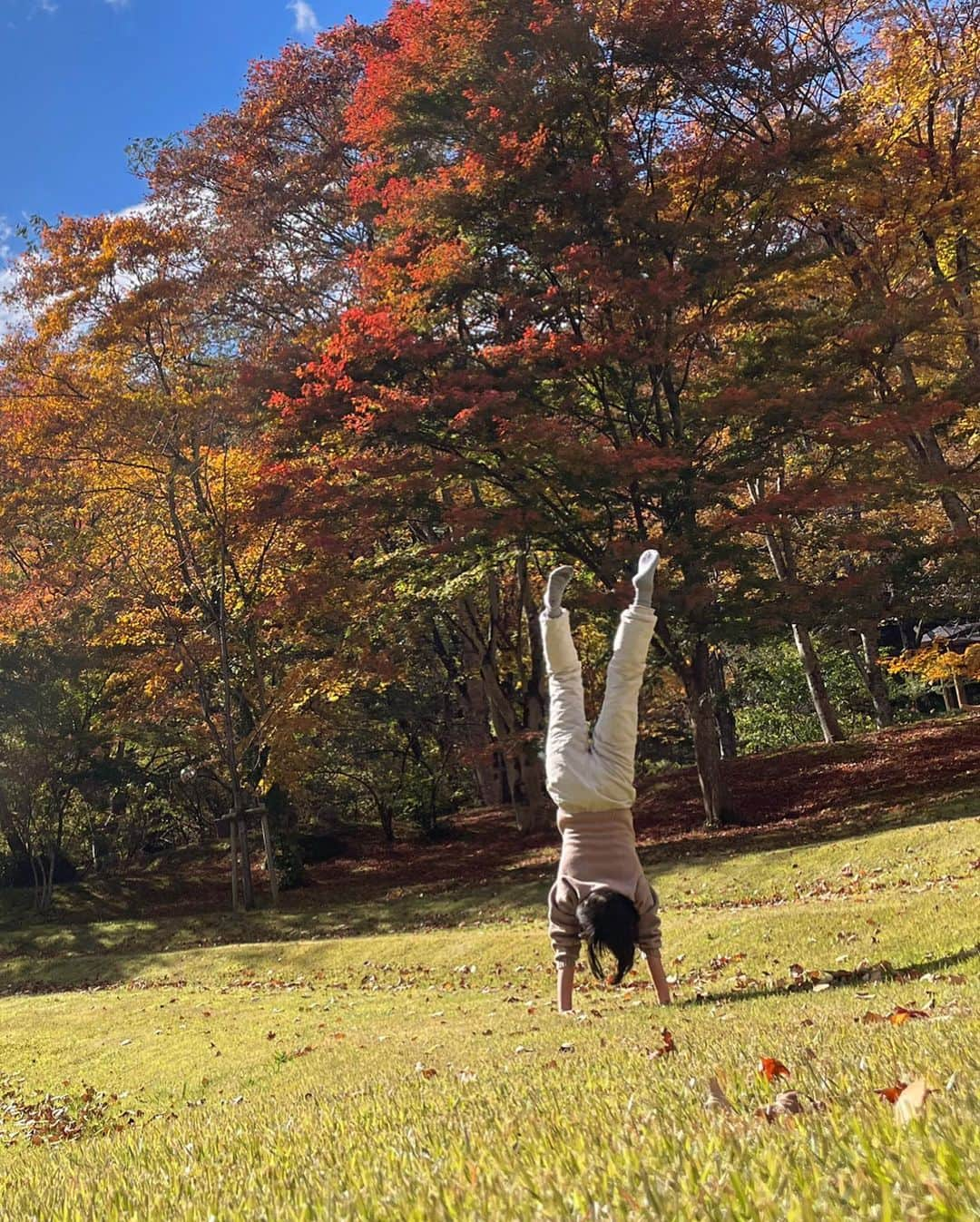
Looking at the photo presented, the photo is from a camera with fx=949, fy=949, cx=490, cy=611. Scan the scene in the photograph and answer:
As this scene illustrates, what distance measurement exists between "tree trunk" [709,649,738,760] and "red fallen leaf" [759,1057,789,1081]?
1088 inches

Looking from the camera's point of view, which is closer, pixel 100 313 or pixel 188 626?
pixel 100 313

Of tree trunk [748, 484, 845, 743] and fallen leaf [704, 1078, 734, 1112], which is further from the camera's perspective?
tree trunk [748, 484, 845, 743]

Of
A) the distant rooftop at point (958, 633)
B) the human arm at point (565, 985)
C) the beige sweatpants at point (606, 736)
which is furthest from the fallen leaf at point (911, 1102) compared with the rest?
the distant rooftop at point (958, 633)

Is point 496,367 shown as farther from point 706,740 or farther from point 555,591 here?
point 555,591

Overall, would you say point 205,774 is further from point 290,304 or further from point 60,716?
point 290,304

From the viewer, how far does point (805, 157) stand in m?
16.2

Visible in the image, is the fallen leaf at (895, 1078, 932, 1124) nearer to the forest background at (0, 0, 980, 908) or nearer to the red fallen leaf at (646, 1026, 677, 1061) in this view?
the red fallen leaf at (646, 1026, 677, 1061)

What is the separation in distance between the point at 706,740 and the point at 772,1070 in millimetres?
17219

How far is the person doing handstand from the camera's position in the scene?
618cm

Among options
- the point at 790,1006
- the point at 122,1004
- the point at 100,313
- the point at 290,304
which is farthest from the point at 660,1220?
the point at 290,304

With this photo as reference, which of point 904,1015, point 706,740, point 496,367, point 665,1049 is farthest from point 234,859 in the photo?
point 904,1015

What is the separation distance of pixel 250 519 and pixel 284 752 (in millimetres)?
5221

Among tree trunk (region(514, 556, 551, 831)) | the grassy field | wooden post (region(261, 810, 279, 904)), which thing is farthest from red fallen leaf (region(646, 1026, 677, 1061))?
tree trunk (region(514, 556, 551, 831))

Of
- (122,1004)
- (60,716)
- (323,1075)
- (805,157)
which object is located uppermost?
(805,157)
